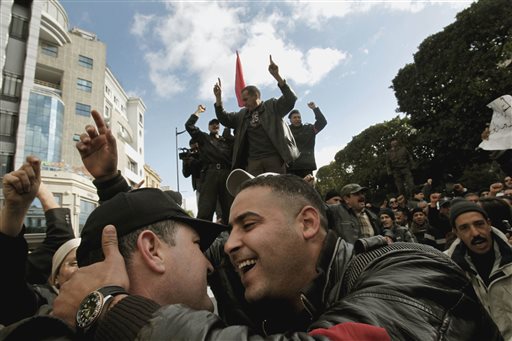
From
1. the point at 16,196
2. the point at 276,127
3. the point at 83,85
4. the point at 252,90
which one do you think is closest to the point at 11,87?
the point at 83,85

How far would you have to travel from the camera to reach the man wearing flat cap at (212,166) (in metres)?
6.29

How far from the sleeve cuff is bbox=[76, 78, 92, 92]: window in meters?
47.5

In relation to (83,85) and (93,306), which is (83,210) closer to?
(83,85)

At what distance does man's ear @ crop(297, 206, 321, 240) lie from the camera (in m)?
1.99

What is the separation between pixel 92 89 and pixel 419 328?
48528 millimetres

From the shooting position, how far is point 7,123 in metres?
27.0

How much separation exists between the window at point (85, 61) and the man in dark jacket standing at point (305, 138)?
42.8 metres

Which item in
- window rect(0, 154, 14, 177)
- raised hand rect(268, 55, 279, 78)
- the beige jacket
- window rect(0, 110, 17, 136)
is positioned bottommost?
the beige jacket

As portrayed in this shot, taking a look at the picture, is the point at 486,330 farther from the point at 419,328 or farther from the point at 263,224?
the point at 263,224

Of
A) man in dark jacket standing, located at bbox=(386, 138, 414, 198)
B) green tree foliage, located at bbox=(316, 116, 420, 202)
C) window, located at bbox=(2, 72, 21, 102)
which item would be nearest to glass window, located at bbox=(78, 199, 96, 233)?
window, located at bbox=(2, 72, 21, 102)

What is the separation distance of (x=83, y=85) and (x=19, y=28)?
51.6 ft

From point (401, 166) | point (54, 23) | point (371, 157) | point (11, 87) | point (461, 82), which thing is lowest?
point (401, 166)

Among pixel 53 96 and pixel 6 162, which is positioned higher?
pixel 53 96

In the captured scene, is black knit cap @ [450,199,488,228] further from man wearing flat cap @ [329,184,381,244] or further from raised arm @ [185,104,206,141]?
raised arm @ [185,104,206,141]
